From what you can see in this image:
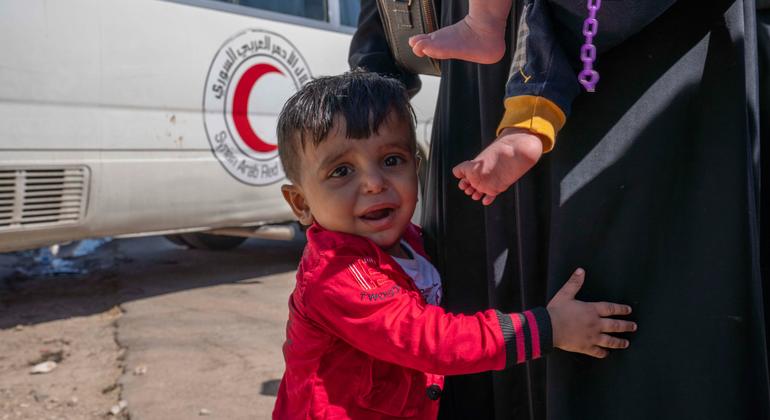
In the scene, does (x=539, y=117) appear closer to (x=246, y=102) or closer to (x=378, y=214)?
(x=378, y=214)

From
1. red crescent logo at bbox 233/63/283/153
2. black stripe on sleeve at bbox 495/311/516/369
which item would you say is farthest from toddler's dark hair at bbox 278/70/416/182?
red crescent logo at bbox 233/63/283/153

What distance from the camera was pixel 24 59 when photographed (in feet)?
10.4

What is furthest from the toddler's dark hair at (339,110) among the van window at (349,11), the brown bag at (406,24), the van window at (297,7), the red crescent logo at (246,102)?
the van window at (349,11)

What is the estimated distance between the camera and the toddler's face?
1.31m

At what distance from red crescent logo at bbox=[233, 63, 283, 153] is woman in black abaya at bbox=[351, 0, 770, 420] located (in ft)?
9.53

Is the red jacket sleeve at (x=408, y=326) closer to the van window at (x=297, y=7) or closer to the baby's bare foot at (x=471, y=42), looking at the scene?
the baby's bare foot at (x=471, y=42)

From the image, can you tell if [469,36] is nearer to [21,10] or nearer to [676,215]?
[676,215]

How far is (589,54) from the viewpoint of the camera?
1016 millimetres

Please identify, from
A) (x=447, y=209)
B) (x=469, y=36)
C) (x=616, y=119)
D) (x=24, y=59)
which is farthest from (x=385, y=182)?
(x=24, y=59)

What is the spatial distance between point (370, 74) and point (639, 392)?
2.44ft

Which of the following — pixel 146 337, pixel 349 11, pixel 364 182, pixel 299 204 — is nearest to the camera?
pixel 364 182

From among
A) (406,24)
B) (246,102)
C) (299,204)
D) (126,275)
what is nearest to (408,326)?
(299,204)

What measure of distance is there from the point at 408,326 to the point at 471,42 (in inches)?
18.2

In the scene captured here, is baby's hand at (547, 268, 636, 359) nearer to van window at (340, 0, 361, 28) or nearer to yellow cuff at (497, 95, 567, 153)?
yellow cuff at (497, 95, 567, 153)
